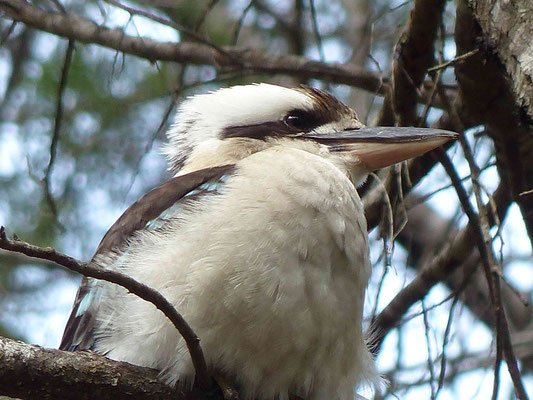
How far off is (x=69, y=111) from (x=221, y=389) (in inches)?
113

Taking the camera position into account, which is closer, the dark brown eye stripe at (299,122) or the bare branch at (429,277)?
the dark brown eye stripe at (299,122)

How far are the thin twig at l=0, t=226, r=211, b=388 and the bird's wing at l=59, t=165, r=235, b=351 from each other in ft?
1.60

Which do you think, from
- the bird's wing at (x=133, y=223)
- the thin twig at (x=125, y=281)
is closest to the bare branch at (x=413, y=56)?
the bird's wing at (x=133, y=223)

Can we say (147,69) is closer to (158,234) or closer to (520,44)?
(158,234)

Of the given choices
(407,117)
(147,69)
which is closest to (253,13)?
(147,69)

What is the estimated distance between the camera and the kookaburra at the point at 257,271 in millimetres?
2195

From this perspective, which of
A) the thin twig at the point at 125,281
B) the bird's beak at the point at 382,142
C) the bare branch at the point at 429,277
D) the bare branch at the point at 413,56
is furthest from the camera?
the bare branch at the point at 429,277

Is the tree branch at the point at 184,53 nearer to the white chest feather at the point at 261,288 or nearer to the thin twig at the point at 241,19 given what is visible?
the thin twig at the point at 241,19

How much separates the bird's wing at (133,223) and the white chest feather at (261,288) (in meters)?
0.07

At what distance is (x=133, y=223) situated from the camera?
8.42 feet

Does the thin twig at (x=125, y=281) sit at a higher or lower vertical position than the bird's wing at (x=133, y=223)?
lower

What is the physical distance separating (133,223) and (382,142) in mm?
813

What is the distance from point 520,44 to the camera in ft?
7.10

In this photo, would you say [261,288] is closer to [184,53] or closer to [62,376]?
[62,376]
